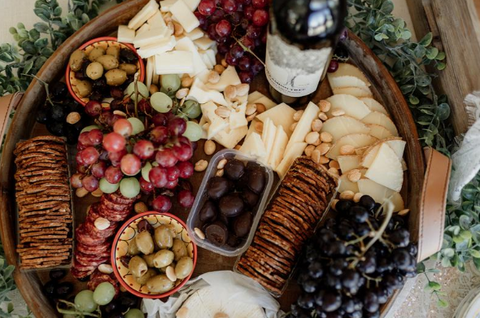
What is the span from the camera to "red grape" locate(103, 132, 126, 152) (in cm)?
82

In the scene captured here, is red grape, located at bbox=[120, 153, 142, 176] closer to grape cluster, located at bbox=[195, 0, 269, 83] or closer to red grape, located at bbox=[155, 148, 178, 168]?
red grape, located at bbox=[155, 148, 178, 168]

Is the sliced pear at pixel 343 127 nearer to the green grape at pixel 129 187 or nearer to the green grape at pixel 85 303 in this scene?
the green grape at pixel 129 187

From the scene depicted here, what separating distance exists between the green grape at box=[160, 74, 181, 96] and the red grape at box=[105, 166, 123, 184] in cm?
22

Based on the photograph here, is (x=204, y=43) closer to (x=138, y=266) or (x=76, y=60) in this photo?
(x=76, y=60)

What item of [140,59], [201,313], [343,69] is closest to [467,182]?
[343,69]

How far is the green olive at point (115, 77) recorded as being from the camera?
985 mm

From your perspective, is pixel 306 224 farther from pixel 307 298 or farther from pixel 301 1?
pixel 301 1

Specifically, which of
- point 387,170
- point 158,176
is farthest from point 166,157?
point 387,170

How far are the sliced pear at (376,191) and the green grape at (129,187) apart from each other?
1.53 ft

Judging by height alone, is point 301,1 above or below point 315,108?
above

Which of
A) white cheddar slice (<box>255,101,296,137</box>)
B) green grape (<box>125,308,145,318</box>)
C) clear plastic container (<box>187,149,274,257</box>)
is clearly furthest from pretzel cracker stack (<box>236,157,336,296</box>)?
green grape (<box>125,308,145,318</box>)

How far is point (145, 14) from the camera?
102 centimetres

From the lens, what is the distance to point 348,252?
2.59 ft

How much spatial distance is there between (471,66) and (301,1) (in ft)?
1.50
